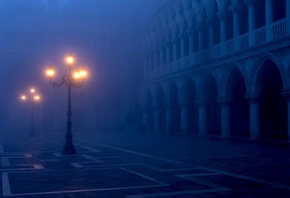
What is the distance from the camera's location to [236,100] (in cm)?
2667

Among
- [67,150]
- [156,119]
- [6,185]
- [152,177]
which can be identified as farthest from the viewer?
[156,119]

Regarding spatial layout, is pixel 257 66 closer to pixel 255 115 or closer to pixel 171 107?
pixel 255 115

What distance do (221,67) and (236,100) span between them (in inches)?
169

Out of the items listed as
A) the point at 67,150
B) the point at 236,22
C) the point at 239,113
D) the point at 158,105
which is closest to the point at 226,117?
the point at 239,113

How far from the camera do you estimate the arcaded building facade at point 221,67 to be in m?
19.6

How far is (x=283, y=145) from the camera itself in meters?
17.9

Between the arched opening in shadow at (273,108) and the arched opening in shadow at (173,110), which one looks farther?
the arched opening in shadow at (173,110)

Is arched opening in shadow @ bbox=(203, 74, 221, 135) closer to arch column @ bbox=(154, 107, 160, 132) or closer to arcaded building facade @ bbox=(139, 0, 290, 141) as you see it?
arcaded building facade @ bbox=(139, 0, 290, 141)

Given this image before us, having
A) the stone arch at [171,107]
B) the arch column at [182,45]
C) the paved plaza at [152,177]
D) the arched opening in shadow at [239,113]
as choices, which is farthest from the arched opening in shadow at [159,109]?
the paved plaza at [152,177]

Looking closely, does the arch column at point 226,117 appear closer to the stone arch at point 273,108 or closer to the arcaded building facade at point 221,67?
the arcaded building facade at point 221,67

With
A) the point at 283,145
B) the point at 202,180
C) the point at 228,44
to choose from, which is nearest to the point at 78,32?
the point at 228,44

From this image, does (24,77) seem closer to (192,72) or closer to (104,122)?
(104,122)

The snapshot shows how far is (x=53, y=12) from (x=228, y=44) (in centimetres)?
2744

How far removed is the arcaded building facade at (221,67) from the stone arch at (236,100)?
0.06 meters
